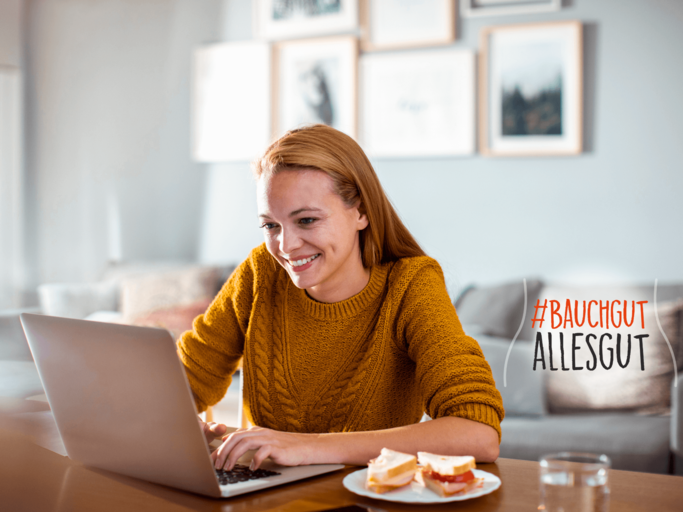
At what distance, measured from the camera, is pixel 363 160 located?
1.22 meters

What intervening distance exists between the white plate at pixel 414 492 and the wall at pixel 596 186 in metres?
1.98

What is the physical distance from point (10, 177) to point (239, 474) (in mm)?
3649

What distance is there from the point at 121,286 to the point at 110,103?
3.64 feet

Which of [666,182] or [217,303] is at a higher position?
[666,182]

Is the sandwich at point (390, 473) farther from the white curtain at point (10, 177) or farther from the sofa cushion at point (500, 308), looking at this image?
A: the white curtain at point (10, 177)

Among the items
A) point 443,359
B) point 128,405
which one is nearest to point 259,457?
point 128,405

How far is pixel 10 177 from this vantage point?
12.9ft

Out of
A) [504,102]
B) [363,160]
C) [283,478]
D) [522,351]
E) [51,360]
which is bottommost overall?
[522,351]

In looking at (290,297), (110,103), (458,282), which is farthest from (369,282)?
(110,103)

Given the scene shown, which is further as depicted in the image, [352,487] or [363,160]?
[363,160]

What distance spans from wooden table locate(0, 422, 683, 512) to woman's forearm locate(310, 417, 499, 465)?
0.8 inches

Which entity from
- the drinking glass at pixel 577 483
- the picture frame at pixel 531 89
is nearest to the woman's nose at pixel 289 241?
the drinking glass at pixel 577 483

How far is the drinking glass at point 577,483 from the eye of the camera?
0.64 metres

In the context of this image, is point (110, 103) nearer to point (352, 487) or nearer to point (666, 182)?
point (666, 182)
